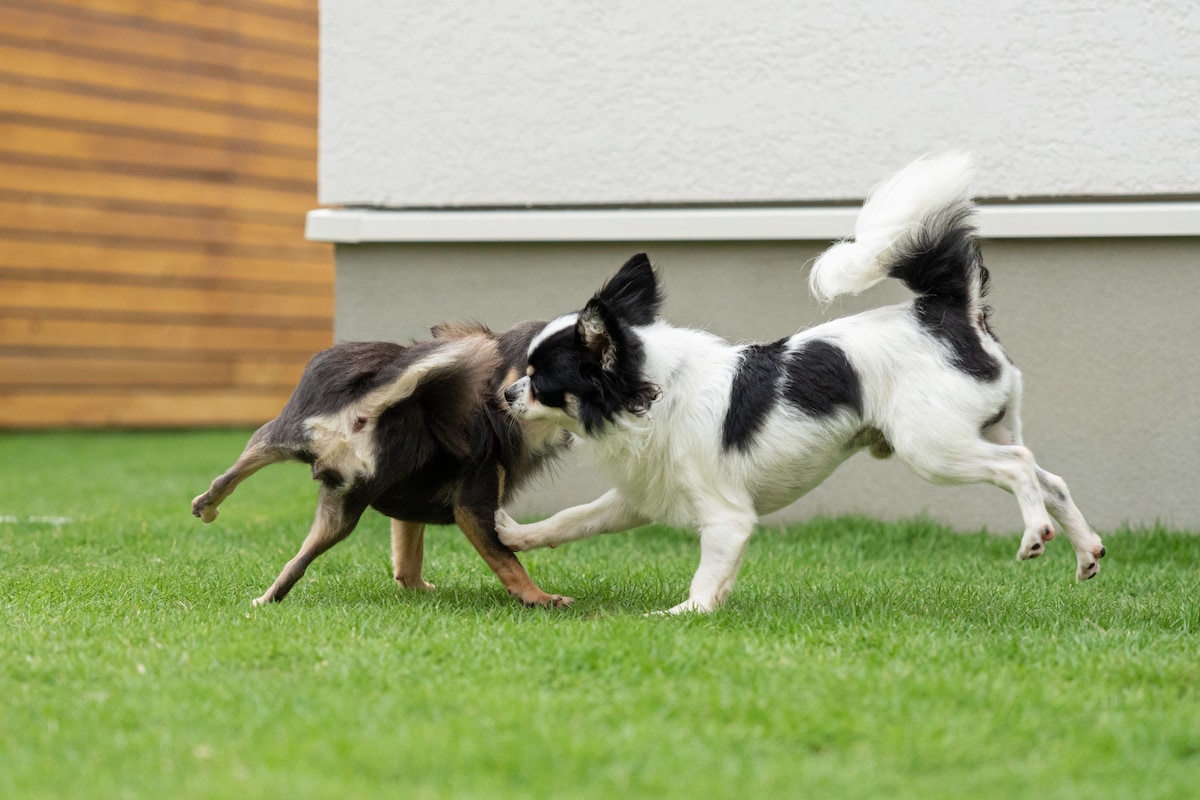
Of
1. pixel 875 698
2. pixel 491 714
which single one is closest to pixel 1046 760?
pixel 875 698

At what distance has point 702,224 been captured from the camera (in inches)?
272

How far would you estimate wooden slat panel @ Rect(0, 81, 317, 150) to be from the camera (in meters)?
12.9

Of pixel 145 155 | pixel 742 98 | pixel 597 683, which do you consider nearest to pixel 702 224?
pixel 742 98

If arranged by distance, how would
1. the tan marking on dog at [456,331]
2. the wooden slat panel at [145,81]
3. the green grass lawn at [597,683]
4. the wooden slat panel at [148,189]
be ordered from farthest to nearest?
the wooden slat panel at [148,189]
the wooden slat panel at [145,81]
the tan marking on dog at [456,331]
the green grass lawn at [597,683]

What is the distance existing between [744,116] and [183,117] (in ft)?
30.4

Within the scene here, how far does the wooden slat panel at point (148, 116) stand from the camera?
506 inches

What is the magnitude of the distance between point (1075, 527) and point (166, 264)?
11.8 metres

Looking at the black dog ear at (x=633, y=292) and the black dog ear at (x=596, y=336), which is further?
the black dog ear at (x=633, y=292)

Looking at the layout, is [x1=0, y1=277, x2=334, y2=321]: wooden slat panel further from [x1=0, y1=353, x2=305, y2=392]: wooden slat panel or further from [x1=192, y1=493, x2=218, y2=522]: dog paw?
[x1=192, y1=493, x2=218, y2=522]: dog paw

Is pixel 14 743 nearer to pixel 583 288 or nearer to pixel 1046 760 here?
pixel 1046 760

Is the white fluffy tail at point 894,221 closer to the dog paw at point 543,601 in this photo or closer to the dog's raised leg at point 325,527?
the dog paw at point 543,601

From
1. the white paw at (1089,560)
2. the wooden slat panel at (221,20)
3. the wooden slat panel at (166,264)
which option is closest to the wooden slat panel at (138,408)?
the wooden slat panel at (166,264)

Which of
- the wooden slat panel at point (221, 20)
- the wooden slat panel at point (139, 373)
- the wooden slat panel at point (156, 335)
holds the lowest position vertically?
the wooden slat panel at point (139, 373)

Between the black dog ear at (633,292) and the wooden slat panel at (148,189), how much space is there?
10539 mm
